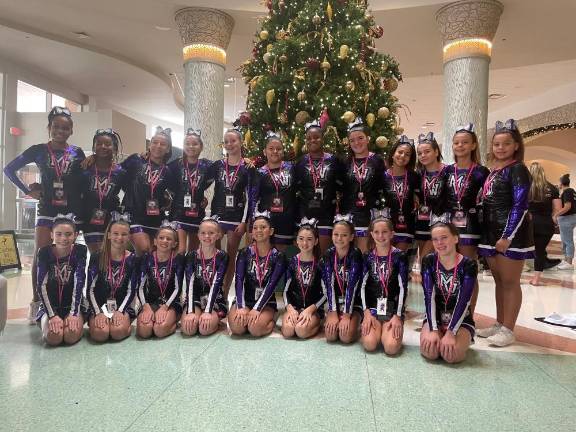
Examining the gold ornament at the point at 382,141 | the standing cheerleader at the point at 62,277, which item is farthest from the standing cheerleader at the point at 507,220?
the standing cheerleader at the point at 62,277

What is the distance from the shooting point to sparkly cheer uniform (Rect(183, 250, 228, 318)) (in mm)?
3416

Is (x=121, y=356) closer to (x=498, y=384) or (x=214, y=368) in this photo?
(x=214, y=368)

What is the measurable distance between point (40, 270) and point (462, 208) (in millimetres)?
3249

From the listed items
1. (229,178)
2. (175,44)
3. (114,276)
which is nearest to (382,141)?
(229,178)

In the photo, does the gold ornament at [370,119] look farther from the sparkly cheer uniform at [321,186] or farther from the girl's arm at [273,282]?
the girl's arm at [273,282]

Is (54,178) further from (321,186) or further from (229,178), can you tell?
(321,186)

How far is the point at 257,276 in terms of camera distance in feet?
11.5

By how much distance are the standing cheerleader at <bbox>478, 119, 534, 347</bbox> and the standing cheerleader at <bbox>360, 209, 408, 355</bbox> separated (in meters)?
0.71

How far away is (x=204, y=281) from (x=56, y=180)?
61.6 inches

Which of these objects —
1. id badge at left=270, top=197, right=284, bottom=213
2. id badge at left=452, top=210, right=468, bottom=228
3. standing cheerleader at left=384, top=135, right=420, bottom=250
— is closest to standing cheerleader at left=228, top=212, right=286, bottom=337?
id badge at left=270, top=197, right=284, bottom=213

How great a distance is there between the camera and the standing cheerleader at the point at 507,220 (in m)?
3.14

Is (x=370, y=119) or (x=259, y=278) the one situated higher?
(x=370, y=119)

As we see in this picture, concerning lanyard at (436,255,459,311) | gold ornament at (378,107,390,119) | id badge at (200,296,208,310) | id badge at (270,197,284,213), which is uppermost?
gold ornament at (378,107,390,119)

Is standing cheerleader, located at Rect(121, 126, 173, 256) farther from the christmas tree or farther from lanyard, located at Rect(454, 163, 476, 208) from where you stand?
lanyard, located at Rect(454, 163, 476, 208)
